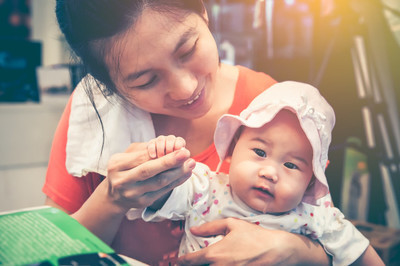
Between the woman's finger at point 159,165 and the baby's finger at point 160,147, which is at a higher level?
the baby's finger at point 160,147

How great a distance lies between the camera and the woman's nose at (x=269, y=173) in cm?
54

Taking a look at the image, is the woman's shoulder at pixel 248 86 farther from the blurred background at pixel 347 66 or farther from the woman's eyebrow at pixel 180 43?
the woman's eyebrow at pixel 180 43

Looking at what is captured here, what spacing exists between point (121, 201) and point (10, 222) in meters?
0.15

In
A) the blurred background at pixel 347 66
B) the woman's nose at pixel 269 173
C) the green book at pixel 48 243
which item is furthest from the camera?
the blurred background at pixel 347 66

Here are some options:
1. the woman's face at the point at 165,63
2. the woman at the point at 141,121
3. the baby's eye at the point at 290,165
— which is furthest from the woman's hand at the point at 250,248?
the woman's face at the point at 165,63

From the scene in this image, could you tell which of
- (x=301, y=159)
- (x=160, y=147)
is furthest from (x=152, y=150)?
(x=301, y=159)

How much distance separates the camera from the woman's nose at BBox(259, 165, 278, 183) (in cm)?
54

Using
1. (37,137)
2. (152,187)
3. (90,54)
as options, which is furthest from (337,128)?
(37,137)

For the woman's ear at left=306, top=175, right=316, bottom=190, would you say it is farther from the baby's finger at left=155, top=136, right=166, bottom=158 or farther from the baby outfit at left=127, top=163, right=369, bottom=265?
the baby's finger at left=155, top=136, right=166, bottom=158

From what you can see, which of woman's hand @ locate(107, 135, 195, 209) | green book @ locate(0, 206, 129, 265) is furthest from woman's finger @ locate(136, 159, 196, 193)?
green book @ locate(0, 206, 129, 265)

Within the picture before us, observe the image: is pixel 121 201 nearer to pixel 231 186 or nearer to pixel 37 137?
pixel 231 186

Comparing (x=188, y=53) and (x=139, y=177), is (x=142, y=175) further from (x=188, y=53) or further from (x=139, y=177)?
(x=188, y=53)

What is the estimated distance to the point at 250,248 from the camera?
56 cm

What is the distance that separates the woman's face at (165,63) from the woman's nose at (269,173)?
170 mm
